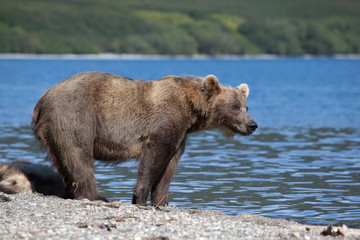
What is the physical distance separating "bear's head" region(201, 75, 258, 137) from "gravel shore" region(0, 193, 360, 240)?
144 centimetres

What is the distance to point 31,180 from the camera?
9.86m

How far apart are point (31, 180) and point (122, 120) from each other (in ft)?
6.22

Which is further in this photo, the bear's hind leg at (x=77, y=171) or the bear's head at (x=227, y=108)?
the bear's head at (x=227, y=108)

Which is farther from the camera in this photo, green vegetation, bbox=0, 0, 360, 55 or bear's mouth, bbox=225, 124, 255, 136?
green vegetation, bbox=0, 0, 360, 55

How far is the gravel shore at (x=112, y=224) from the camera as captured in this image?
6820 mm

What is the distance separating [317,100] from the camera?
40.6m

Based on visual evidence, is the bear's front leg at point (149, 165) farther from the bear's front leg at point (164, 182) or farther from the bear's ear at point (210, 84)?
the bear's ear at point (210, 84)

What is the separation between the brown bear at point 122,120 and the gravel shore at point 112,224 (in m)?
0.57

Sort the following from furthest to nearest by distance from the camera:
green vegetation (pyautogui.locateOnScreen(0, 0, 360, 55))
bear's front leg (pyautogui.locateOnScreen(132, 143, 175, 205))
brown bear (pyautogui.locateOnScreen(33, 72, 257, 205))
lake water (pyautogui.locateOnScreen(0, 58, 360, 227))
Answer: green vegetation (pyautogui.locateOnScreen(0, 0, 360, 55))
lake water (pyautogui.locateOnScreen(0, 58, 360, 227))
bear's front leg (pyautogui.locateOnScreen(132, 143, 175, 205))
brown bear (pyautogui.locateOnScreen(33, 72, 257, 205))

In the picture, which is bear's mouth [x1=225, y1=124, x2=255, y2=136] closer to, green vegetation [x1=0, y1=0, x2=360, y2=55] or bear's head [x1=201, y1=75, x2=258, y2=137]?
bear's head [x1=201, y1=75, x2=258, y2=137]

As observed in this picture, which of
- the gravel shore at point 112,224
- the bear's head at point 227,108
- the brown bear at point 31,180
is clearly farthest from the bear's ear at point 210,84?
the brown bear at point 31,180

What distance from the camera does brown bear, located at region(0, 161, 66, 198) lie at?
9.74m

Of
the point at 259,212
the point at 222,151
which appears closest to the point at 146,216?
the point at 259,212

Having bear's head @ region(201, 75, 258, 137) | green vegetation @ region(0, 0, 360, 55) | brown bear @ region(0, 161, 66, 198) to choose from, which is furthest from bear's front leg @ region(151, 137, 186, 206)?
green vegetation @ region(0, 0, 360, 55)
